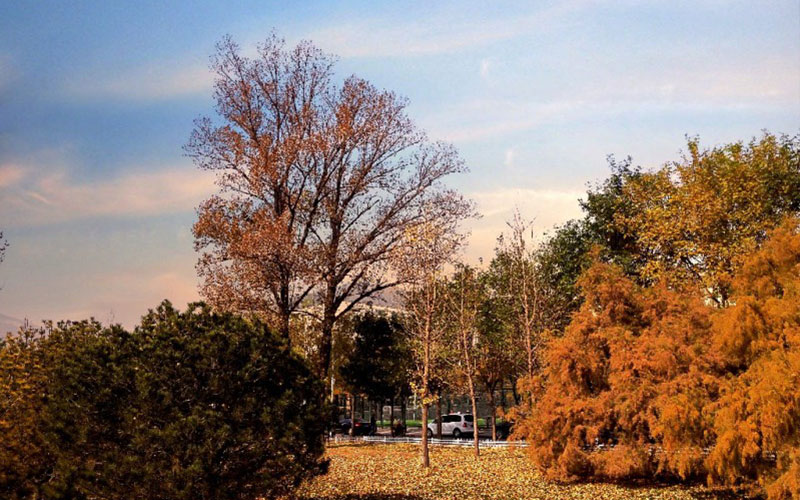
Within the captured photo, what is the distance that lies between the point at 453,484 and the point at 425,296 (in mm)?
5563

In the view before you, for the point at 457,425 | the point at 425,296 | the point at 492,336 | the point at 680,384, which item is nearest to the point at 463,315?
the point at 425,296

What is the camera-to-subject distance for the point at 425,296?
19.7m

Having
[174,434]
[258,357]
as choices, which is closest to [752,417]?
[258,357]

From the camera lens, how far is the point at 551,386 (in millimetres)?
17016

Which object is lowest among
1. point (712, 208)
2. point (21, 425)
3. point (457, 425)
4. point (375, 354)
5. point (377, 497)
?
point (377, 497)

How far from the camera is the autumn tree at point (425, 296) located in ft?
62.3

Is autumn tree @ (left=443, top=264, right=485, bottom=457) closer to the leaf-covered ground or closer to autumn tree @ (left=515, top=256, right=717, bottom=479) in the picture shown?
the leaf-covered ground

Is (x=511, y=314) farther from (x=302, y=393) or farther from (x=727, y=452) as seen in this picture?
(x=302, y=393)

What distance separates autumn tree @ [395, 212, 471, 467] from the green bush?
8025 mm

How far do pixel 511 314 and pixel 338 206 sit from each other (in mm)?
10335

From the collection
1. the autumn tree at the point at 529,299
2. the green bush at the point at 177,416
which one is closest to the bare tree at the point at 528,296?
the autumn tree at the point at 529,299

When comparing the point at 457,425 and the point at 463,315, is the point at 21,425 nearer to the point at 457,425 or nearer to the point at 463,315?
A: the point at 463,315

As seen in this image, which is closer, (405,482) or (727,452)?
(727,452)

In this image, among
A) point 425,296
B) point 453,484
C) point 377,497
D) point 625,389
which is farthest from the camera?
point 425,296
